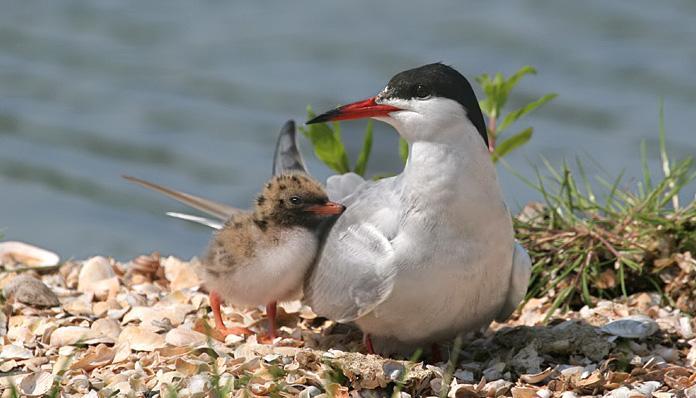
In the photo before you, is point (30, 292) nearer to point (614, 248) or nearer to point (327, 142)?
point (327, 142)

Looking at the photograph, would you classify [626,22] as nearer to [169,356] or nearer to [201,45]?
[201,45]

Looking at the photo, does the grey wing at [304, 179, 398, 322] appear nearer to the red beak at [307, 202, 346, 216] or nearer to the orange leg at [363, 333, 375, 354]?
the red beak at [307, 202, 346, 216]

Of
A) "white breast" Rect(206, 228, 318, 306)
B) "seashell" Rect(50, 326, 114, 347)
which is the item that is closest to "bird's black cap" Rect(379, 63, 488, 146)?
"white breast" Rect(206, 228, 318, 306)

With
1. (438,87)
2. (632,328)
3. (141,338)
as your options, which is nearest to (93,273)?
(141,338)

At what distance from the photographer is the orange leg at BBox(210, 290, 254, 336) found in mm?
4803

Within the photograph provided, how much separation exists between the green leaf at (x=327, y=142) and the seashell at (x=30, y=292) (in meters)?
1.23

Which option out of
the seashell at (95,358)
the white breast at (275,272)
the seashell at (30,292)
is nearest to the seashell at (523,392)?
the white breast at (275,272)

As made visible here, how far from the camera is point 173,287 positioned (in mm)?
5426

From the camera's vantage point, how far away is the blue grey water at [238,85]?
8016mm

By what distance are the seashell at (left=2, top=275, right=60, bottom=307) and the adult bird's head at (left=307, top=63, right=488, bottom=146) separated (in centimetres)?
149

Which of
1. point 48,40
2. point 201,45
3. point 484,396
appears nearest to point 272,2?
point 201,45

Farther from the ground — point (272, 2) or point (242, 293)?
point (272, 2)

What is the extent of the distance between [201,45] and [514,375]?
575 centimetres

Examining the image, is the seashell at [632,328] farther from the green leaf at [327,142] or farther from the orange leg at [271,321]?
the green leaf at [327,142]
